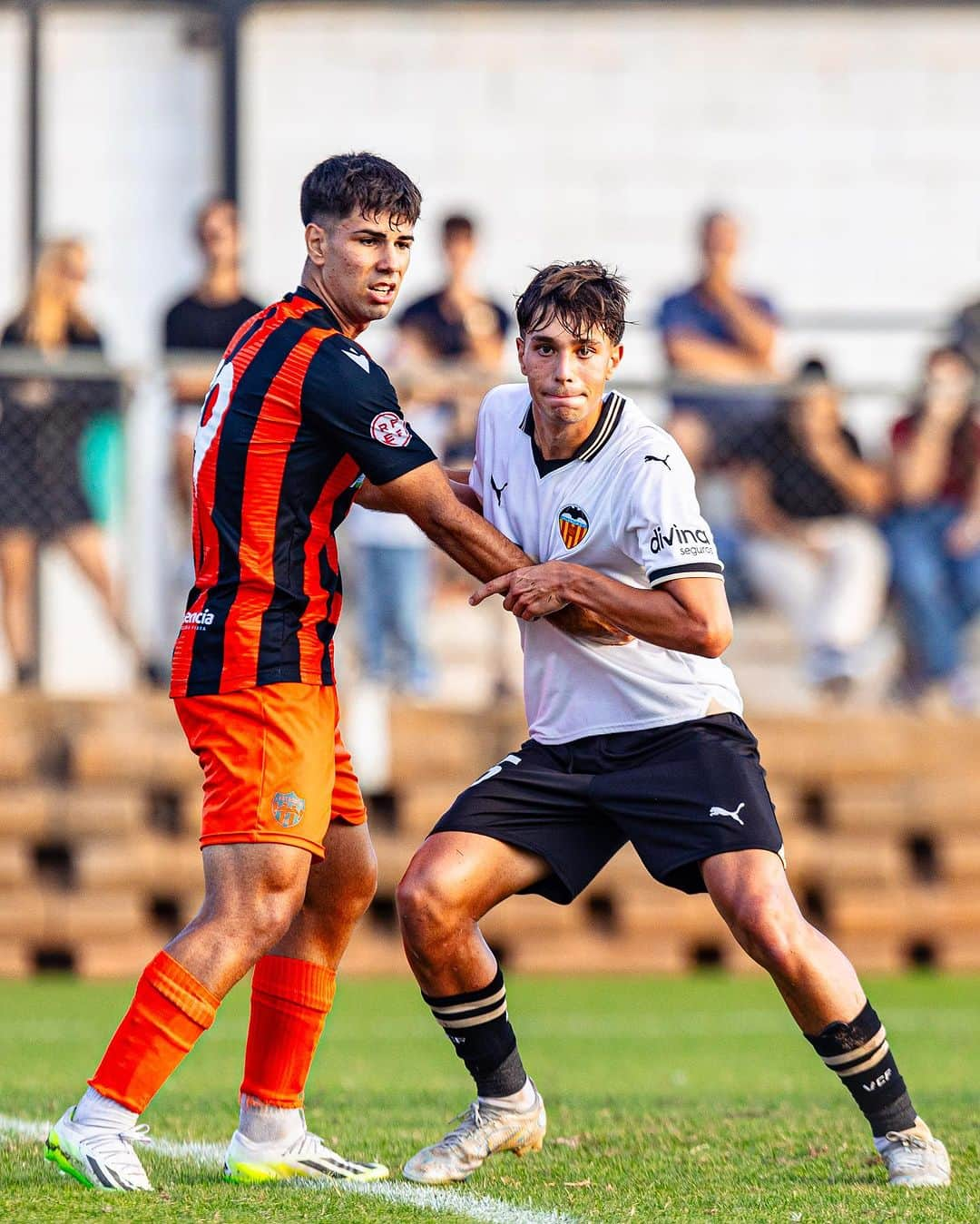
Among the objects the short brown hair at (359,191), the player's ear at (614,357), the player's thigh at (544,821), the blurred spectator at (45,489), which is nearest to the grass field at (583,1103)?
the player's thigh at (544,821)

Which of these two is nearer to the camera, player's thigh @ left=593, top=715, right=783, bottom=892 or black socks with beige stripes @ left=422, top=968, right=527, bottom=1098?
player's thigh @ left=593, top=715, right=783, bottom=892

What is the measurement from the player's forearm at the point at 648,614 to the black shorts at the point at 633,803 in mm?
295

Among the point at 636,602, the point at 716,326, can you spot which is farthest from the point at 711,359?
the point at 636,602

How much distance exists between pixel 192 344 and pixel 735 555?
126 inches

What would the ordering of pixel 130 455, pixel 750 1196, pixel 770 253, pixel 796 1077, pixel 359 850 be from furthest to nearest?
pixel 770 253 < pixel 130 455 < pixel 796 1077 < pixel 359 850 < pixel 750 1196

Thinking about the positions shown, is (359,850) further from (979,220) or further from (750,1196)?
(979,220)

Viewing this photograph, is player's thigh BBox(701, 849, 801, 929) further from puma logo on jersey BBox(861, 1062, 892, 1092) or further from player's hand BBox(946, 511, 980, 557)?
player's hand BBox(946, 511, 980, 557)

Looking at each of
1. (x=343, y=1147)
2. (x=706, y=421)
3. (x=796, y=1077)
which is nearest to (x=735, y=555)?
(x=706, y=421)

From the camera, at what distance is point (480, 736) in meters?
11.1

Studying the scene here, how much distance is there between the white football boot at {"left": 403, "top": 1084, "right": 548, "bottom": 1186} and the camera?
17.5 ft

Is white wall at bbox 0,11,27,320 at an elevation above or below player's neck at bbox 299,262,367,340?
above

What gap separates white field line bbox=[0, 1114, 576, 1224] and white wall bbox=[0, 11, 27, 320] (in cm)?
1178

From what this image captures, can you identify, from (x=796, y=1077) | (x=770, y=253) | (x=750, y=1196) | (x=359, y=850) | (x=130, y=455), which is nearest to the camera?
(x=750, y=1196)

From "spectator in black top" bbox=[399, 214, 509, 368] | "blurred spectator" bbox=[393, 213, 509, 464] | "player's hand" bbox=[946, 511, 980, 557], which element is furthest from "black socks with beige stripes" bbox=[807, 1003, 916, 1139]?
"spectator in black top" bbox=[399, 214, 509, 368]
